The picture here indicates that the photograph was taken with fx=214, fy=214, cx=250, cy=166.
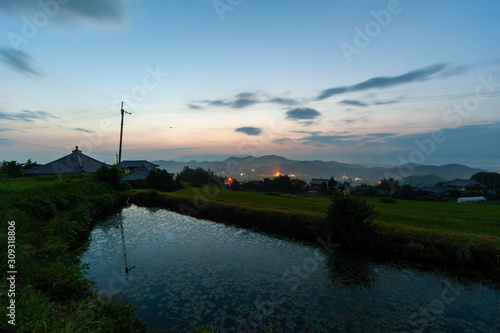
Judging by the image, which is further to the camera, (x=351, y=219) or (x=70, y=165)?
(x=70, y=165)

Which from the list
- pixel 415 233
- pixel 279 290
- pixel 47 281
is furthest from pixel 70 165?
pixel 415 233

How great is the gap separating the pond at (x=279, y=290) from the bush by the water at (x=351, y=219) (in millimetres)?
1357

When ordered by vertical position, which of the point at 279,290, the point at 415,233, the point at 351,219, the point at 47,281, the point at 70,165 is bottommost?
the point at 279,290

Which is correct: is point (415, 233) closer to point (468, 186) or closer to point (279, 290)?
point (279, 290)

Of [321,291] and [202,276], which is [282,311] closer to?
[321,291]

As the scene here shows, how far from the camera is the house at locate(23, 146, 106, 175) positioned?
3434 centimetres

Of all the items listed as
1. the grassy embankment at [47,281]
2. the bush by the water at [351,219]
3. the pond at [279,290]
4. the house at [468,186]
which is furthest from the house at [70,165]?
the house at [468,186]

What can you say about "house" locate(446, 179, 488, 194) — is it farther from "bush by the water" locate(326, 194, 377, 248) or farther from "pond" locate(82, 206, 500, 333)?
"pond" locate(82, 206, 500, 333)

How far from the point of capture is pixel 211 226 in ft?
56.4

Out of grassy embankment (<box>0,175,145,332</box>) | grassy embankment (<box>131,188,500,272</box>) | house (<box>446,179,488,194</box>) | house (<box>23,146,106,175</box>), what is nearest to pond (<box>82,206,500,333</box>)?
grassy embankment (<box>0,175,145,332</box>)

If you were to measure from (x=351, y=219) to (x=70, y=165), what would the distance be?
43674mm

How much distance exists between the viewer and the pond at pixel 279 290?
6.47m

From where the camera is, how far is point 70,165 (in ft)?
119

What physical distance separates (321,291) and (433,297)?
3.98m
